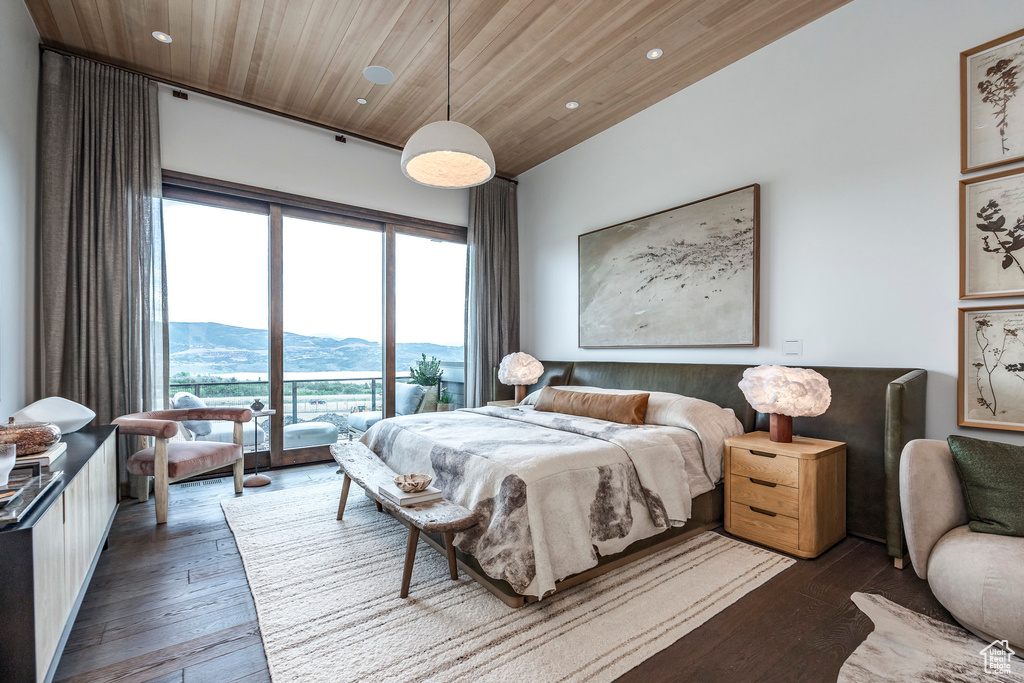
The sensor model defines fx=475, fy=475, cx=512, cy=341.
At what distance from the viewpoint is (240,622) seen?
188 centimetres

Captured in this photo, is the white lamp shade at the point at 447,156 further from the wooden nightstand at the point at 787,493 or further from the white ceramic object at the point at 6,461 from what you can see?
the wooden nightstand at the point at 787,493

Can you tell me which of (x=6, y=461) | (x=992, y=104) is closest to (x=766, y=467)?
(x=992, y=104)

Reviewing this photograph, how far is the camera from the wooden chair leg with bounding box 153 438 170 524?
2.92 meters

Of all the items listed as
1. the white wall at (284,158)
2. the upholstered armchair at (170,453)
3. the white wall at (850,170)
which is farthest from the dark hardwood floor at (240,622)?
the white wall at (284,158)

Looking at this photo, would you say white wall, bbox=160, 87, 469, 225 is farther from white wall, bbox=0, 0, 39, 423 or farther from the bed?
the bed

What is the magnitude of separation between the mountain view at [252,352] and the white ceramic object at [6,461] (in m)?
2.81

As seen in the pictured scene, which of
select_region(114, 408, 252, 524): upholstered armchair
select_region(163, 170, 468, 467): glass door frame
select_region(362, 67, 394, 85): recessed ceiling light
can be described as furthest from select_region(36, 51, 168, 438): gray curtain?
select_region(362, 67, 394, 85): recessed ceiling light

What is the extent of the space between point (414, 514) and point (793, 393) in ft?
6.87

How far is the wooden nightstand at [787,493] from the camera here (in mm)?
2416

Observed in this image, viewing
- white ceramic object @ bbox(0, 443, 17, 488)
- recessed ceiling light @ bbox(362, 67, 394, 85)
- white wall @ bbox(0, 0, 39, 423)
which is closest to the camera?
white ceramic object @ bbox(0, 443, 17, 488)

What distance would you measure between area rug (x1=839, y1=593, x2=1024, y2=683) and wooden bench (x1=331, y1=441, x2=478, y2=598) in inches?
55.1

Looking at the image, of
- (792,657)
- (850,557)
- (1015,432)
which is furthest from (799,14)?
(792,657)

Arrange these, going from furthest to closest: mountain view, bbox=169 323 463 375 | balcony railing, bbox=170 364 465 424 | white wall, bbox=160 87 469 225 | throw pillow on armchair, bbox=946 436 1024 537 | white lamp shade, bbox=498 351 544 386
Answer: white lamp shade, bbox=498 351 544 386, balcony railing, bbox=170 364 465 424, mountain view, bbox=169 323 463 375, white wall, bbox=160 87 469 225, throw pillow on armchair, bbox=946 436 1024 537

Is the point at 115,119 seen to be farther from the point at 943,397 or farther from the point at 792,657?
the point at 943,397
